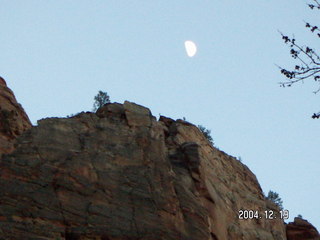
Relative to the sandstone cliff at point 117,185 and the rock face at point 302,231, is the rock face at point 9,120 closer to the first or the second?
the sandstone cliff at point 117,185

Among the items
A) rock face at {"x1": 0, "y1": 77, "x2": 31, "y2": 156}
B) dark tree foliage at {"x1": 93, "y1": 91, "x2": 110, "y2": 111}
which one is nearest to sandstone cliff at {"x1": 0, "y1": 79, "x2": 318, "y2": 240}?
rock face at {"x1": 0, "y1": 77, "x2": 31, "y2": 156}

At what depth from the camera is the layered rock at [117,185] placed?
87.7ft

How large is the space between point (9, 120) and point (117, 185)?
8.35 metres

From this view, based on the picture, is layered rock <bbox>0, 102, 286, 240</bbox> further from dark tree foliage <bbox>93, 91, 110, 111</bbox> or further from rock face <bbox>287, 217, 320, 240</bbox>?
dark tree foliage <bbox>93, 91, 110, 111</bbox>

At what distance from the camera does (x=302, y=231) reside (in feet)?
125

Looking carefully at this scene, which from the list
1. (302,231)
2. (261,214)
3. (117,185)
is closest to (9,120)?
(117,185)

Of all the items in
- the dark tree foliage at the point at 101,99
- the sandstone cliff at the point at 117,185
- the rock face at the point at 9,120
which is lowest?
the sandstone cliff at the point at 117,185

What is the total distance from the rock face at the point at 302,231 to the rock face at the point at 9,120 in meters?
→ 15.8

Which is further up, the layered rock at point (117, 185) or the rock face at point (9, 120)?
the rock face at point (9, 120)

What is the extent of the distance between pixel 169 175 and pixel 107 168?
298 centimetres

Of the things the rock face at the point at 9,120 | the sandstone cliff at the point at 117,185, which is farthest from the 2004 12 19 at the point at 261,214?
the rock face at the point at 9,120

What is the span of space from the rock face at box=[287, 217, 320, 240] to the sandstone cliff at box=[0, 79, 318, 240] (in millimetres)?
2857

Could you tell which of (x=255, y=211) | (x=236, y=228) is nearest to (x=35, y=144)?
(x=236, y=228)

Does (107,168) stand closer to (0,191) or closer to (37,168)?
(37,168)
